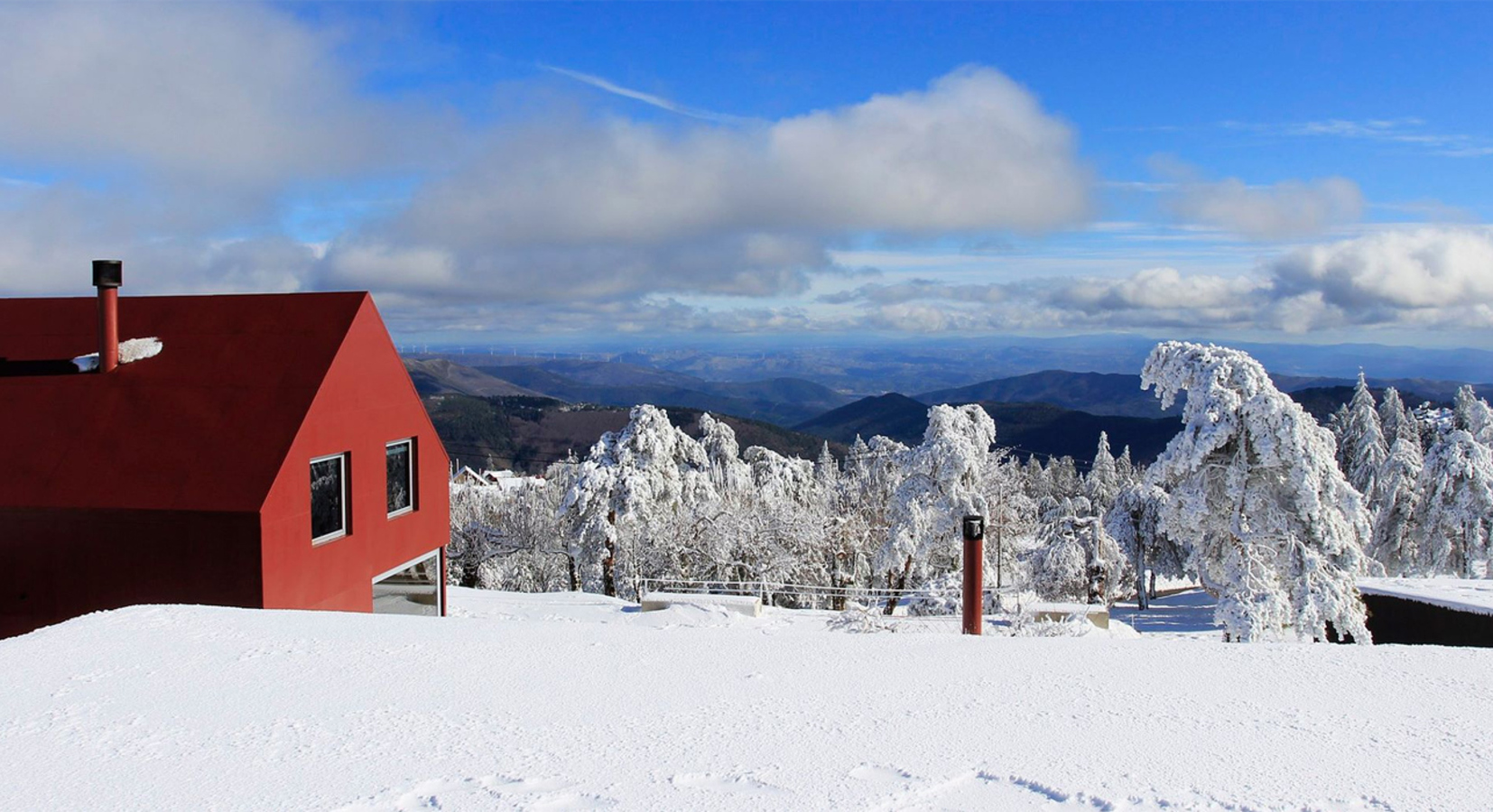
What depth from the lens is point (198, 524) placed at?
958 cm

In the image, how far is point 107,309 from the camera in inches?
421

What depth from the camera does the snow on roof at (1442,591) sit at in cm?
1738

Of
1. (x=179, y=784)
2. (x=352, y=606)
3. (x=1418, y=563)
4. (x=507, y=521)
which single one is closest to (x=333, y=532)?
(x=352, y=606)

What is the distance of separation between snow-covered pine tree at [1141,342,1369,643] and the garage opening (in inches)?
532

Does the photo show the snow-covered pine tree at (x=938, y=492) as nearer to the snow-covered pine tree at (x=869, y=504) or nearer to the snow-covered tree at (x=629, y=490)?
the snow-covered pine tree at (x=869, y=504)

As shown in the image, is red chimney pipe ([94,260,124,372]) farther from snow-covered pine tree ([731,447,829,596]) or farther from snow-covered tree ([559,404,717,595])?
snow-covered pine tree ([731,447,829,596])

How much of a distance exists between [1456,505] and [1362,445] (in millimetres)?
8333

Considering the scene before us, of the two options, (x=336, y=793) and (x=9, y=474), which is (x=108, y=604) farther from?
(x=336, y=793)

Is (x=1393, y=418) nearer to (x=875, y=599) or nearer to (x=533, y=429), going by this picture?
(x=875, y=599)

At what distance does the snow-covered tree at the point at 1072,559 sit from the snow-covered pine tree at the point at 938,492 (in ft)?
26.1

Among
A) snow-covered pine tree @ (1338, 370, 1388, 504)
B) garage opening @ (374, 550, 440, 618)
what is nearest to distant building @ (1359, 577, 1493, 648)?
snow-covered pine tree @ (1338, 370, 1388, 504)

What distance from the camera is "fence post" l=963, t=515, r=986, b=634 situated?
29.9 feet

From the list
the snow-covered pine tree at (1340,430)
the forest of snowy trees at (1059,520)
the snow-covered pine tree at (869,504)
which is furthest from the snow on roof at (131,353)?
the snow-covered pine tree at (1340,430)

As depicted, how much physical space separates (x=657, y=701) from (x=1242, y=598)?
46.0 feet
